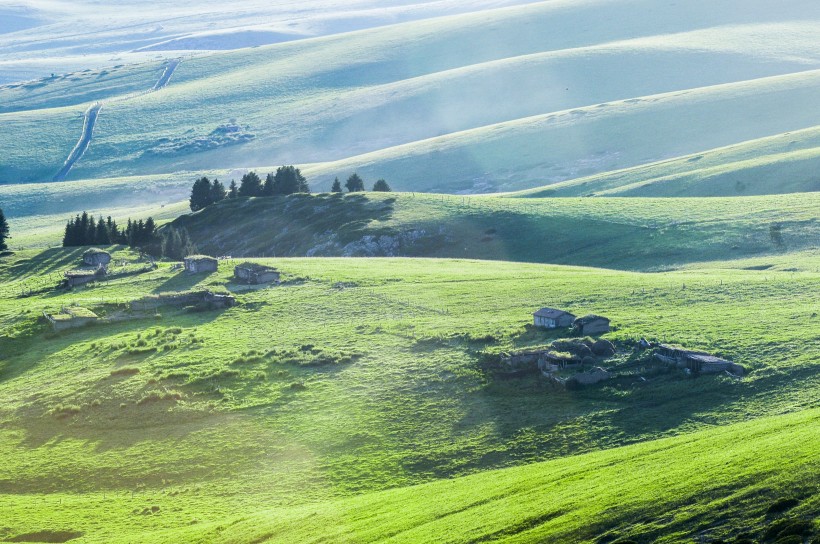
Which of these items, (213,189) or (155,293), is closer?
(155,293)

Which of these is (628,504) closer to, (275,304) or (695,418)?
(695,418)

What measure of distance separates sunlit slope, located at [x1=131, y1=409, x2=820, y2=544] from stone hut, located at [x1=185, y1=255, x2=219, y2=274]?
6218cm

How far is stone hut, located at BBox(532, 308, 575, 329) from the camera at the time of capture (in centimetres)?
7725

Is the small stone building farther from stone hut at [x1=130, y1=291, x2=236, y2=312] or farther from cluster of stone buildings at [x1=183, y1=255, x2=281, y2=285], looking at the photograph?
stone hut at [x1=130, y1=291, x2=236, y2=312]

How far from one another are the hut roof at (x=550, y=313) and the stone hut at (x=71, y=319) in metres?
40.7

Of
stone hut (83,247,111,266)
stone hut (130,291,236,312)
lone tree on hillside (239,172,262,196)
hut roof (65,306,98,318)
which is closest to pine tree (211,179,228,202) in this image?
lone tree on hillside (239,172,262,196)

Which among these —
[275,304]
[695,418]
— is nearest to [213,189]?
[275,304]

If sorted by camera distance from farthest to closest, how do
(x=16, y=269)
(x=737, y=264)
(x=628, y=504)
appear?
1. (x=16, y=269)
2. (x=737, y=264)
3. (x=628, y=504)

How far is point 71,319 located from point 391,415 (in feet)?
130

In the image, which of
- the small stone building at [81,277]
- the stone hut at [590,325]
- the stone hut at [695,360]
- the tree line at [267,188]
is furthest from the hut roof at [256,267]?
the tree line at [267,188]

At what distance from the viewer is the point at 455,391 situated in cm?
6881

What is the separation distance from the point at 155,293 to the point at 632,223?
200 feet

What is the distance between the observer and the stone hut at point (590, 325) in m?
74.9

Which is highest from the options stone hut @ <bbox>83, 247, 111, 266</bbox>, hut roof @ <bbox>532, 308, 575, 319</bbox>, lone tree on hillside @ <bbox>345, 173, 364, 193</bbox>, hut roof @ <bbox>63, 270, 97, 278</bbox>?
lone tree on hillside @ <bbox>345, 173, 364, 193</bbox>
